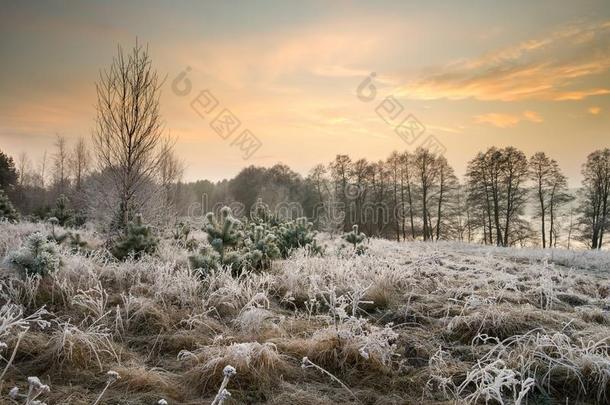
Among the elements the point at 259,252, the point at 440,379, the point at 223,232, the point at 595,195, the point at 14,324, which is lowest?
the point at 440,379

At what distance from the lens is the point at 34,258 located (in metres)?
4.46

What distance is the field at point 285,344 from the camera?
2736 millimetres

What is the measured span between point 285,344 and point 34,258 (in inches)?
128

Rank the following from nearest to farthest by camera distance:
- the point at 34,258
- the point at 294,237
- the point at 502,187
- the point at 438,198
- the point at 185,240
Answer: the point at 34,258, the point at 294,237, the point at 185,240, the point at 502,187, the point at 438,198

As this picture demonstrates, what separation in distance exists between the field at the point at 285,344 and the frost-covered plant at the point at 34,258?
0.13m

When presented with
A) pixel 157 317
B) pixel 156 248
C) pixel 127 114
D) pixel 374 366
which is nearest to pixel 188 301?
pixel 157 317

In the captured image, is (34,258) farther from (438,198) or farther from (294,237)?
(438,198)

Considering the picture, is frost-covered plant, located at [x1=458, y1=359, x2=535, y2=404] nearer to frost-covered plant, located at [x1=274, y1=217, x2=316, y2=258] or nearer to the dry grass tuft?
the dry grass tuft

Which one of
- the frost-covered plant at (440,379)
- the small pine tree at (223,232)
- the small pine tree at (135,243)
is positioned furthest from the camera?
the small pine tree at (135,243)

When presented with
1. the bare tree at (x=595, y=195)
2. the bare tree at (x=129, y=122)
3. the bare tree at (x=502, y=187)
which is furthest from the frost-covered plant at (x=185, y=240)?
the bare tree at (x=595, y=195)

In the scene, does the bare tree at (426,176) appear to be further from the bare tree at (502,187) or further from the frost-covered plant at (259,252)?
the frost-covered plant at (259,252)

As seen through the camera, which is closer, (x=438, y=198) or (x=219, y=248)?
(x=219, y=248)

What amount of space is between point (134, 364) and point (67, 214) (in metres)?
15.9

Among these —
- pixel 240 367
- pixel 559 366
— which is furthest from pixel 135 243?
pixel 559 366
